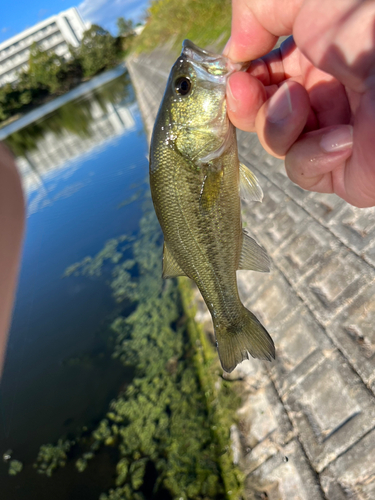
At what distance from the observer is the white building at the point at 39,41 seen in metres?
89.9

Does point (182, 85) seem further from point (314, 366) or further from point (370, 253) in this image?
point (314, 366)

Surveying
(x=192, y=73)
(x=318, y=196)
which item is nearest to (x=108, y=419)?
(x=318, y=196)

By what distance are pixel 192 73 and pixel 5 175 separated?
2.86 meters

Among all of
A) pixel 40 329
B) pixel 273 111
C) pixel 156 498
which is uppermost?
pixel 273 111

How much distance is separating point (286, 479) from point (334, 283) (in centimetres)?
213

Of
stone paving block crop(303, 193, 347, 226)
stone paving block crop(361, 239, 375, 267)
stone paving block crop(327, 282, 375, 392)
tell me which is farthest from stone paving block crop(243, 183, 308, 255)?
stone paving block crop(327, 282, 375, 392)

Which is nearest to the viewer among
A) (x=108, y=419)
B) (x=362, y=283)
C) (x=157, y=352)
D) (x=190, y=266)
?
(x=190, y=266)

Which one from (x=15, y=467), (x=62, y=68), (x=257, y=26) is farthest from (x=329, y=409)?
(x=62, y=68)

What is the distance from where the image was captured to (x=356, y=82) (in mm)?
1429

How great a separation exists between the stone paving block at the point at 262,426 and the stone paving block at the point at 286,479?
0.25 feet

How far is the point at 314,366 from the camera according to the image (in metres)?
3.40

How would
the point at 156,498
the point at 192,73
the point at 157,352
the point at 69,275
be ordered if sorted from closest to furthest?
the point at 192,73
the point at 156,498
the point at 157,352
the point at 69,275

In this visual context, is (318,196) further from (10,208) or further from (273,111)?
(10,208)

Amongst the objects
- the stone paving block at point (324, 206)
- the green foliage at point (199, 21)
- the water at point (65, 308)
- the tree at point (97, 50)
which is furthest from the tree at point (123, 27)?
the stone paving block at point (324, 206)
